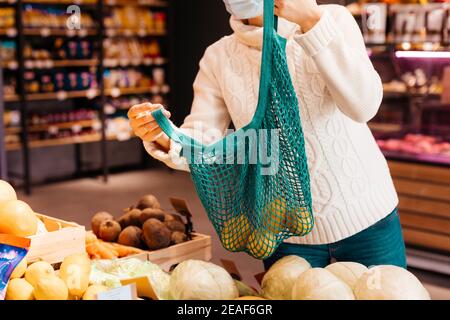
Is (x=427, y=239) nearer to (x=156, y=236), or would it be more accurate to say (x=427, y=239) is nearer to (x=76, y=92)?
(x=156, y=236)

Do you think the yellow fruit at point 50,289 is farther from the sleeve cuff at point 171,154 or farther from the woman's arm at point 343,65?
the woman's arm at point 343,65

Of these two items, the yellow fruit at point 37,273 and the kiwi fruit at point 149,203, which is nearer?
the yellow fruit at point 37,273

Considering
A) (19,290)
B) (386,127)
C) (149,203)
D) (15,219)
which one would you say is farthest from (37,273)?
(386,127)

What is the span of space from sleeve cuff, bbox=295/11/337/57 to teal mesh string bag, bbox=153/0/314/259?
0.11 m

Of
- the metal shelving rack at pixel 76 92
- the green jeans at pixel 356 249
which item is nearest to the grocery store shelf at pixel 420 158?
the green jeans at pixel 356 249

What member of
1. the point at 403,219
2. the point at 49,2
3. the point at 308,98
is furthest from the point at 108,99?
the point at 308,98

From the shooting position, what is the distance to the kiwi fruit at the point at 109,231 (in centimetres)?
267

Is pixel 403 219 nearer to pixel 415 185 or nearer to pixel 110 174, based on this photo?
pixel 415 185

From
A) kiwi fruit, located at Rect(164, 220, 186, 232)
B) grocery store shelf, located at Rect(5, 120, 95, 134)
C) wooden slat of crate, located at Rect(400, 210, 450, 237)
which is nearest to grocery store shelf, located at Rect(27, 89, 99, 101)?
grocery store shelf, located at Rect(5, 120, 95, 134)

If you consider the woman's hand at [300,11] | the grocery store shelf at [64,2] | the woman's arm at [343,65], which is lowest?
the woman's arm at [343,65]

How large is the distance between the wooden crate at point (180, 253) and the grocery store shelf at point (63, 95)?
508 centimetres

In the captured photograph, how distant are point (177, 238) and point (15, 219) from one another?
2.97 feet

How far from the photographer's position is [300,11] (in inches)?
62.6

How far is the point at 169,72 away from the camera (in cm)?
848
